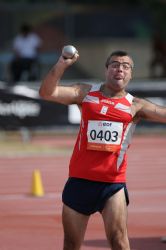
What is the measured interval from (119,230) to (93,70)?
2850 cm

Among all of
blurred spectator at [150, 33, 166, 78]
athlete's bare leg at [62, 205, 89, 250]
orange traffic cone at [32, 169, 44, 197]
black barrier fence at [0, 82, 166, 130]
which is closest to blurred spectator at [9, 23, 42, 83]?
black barrier fence at [0, 82, 166, 130]

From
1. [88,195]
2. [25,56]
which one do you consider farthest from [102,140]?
[25,56]

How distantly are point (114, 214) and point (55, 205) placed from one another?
510cm

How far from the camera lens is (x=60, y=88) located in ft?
24.5

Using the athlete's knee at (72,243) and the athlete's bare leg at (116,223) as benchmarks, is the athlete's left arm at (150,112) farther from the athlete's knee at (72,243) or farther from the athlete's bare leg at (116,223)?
the athlete's knee at (72,243)

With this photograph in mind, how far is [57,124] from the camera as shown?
20875mm

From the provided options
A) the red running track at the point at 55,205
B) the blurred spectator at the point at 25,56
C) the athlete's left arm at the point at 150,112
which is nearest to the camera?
the athlete's left arm at the point at 150,112

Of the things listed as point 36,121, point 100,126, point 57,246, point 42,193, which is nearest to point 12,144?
point 36,121

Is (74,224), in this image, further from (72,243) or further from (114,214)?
(114,214)

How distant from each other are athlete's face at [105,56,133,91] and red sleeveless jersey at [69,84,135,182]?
14 centimetres

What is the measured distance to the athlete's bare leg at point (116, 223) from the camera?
7.37 metres

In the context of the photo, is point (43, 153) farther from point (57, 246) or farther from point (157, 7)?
point (157, 7)

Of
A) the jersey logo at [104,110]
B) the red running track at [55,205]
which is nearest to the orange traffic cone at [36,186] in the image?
the red running track at [55,205]

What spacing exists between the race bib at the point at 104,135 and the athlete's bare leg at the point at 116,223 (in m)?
0.44
